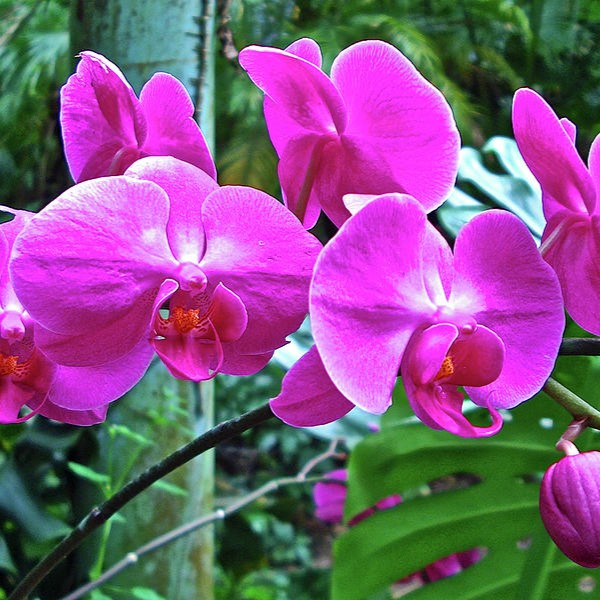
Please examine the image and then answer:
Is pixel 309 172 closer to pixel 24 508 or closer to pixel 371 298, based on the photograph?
pixel 371 298

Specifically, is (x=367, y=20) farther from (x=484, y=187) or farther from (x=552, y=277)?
(x=552, y=277)

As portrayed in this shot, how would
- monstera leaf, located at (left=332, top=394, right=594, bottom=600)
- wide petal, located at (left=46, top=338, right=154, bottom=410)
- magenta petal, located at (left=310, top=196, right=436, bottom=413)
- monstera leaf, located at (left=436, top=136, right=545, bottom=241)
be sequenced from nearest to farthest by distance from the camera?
magenta petal, located at (left=310, top=196, right=436, bottom=413)
wide petal, located at (left=46, top=338, right=154, bottom=410)
monstera leaf, located at (left=332, top=394, right=594, bottom=600)
monstera leaf, located at (left=436, top=136, right=545, bottom=241)

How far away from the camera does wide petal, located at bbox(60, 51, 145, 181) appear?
438 mm

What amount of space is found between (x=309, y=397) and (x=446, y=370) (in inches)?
2.9

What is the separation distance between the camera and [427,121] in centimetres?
40

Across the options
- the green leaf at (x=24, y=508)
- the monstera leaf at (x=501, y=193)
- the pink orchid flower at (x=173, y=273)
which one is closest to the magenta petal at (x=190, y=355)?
the pink orchid flower at (x=173, y=273)

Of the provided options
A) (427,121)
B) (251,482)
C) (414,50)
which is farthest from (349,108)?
(414,50)

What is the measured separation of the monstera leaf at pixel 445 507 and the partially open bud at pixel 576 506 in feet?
2.02

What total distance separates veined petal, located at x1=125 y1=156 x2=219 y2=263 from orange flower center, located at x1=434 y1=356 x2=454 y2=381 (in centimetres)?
14

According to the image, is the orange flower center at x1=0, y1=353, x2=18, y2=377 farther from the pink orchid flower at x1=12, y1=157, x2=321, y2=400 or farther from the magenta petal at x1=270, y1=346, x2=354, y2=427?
the magenta petal at x1=270, y1=346, x2=354, y2=427

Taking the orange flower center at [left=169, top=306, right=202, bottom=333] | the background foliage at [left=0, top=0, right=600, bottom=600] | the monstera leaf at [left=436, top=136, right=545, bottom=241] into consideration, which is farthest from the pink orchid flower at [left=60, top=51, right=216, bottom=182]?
the monstera leaf at [left=436, top=136, right=545, bottom=241]

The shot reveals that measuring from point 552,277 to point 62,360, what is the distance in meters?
0.26

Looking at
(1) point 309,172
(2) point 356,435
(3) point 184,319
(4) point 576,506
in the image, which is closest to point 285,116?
(1) point 309,172

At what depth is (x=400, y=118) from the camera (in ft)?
1.33
